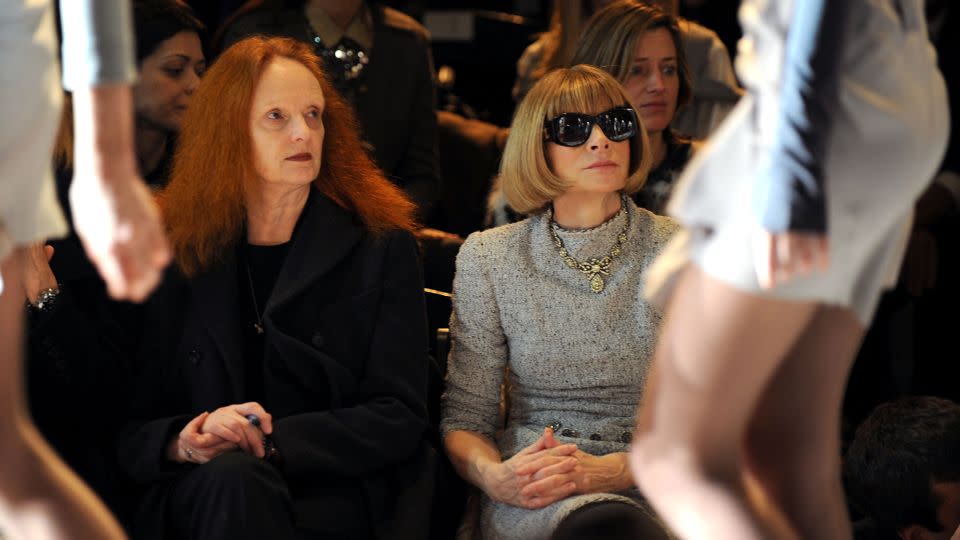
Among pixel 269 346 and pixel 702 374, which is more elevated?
pixel 702 374

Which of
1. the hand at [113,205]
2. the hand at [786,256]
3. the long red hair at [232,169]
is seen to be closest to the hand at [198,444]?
the long red hair at [232,169]

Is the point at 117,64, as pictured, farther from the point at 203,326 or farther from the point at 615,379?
the point at 615,379

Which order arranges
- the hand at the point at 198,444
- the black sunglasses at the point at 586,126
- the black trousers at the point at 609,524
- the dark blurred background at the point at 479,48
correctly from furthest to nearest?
the dark blurred background at the point at 479,48 < the black sunglasses at the point at 586,126 < the hand at the point at 198,444 < the black trousers at the point at 609,524

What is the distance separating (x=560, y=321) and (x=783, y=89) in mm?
1203

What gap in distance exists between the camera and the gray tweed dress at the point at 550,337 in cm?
286

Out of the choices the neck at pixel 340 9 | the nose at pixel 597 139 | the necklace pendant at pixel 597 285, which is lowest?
the necklace pendant at pixel 597 285

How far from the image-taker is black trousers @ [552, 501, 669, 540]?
250cm

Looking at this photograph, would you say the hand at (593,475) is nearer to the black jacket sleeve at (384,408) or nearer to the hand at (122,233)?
the black jacket sleeve at (384,408)

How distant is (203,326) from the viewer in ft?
9.21

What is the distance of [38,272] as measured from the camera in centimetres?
279

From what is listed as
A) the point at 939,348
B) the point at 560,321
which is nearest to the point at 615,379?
the point at 560,321

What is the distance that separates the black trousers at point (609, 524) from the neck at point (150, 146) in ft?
4.80

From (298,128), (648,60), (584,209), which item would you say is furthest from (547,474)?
(648,60)

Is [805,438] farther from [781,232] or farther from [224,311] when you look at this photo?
[224,311]
